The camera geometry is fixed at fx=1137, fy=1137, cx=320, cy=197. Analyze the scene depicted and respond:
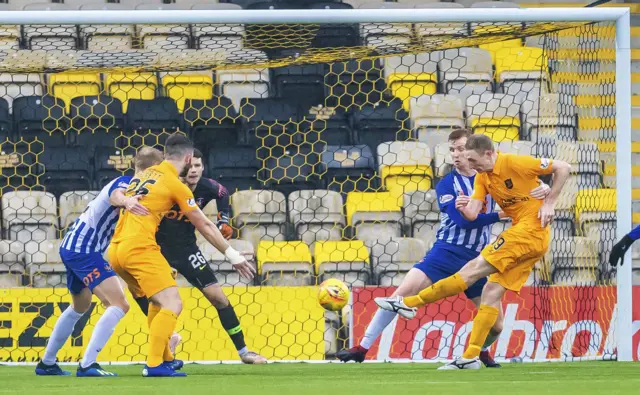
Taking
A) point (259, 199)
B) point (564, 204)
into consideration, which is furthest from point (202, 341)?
A: point (564, 204)

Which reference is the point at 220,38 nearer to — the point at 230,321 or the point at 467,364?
the point at 230,321

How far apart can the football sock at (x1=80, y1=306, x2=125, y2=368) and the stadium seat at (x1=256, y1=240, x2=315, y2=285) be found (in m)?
3.05

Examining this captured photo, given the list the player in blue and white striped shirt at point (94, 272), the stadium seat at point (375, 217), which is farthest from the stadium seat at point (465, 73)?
the player in blue and white striped shirt at point (94, 272)

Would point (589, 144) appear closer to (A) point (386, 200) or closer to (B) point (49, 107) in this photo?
(A) point (386, 200)

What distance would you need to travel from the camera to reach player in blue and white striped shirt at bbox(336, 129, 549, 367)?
7988 millimetres

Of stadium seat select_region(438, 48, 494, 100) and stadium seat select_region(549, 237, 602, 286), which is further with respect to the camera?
stadium seat select_region(438, 48, 494, 100)

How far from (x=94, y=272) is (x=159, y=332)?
2.87ft

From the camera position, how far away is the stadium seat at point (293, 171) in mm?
11070

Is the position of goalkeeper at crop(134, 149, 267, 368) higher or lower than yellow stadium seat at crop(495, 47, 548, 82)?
lower

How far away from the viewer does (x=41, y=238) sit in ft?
33.7

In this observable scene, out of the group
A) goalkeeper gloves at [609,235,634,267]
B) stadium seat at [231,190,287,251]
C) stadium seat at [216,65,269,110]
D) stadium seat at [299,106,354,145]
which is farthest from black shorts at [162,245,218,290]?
stadium seat at [216,65,269,110]

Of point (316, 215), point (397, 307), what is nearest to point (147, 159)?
point (397, 307)

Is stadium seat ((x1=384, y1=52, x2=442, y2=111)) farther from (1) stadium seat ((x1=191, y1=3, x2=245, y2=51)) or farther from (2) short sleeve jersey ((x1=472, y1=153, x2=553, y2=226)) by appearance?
(2) short sleeve jersey ((x1=472, y1=153, x2=553, y2=226))

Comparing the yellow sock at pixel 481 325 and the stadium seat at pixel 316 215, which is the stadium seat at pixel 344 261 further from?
the yellow sock at pixel 481 325
